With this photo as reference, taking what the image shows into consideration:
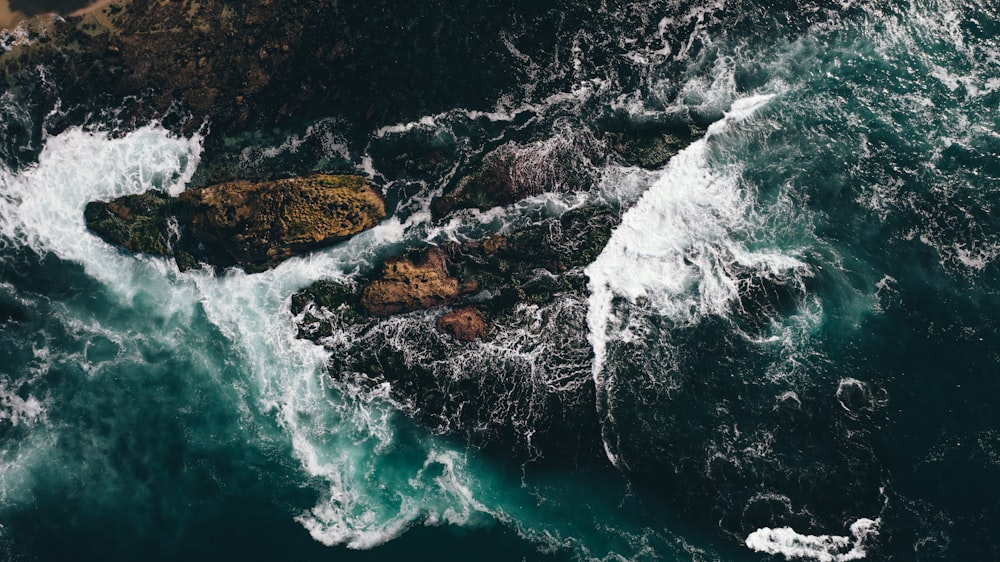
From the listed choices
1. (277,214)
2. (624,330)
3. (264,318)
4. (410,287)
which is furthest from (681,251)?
(264,318)

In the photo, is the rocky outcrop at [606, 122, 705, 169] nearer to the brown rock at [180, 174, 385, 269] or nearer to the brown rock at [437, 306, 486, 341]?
the brown rock at [437, 306, 486, 341]

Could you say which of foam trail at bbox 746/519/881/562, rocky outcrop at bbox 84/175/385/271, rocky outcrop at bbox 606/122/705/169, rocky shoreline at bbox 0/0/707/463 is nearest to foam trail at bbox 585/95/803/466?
rocky outcrop at bbox 606/122/705/169

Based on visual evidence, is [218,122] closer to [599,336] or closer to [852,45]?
[599,336]

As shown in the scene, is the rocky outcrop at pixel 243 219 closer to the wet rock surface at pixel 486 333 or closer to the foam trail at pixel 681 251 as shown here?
the wet rock surface at pixel 486 333

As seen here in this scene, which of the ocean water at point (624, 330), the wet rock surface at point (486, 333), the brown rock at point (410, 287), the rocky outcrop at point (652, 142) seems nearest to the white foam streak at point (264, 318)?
the ocean water at point (624, 330)

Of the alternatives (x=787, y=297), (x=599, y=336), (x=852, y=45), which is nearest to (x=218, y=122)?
(x=599, y=336)

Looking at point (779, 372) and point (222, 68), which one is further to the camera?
point (222, 68)

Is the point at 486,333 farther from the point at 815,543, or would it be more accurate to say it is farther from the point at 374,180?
the point at 815,543
